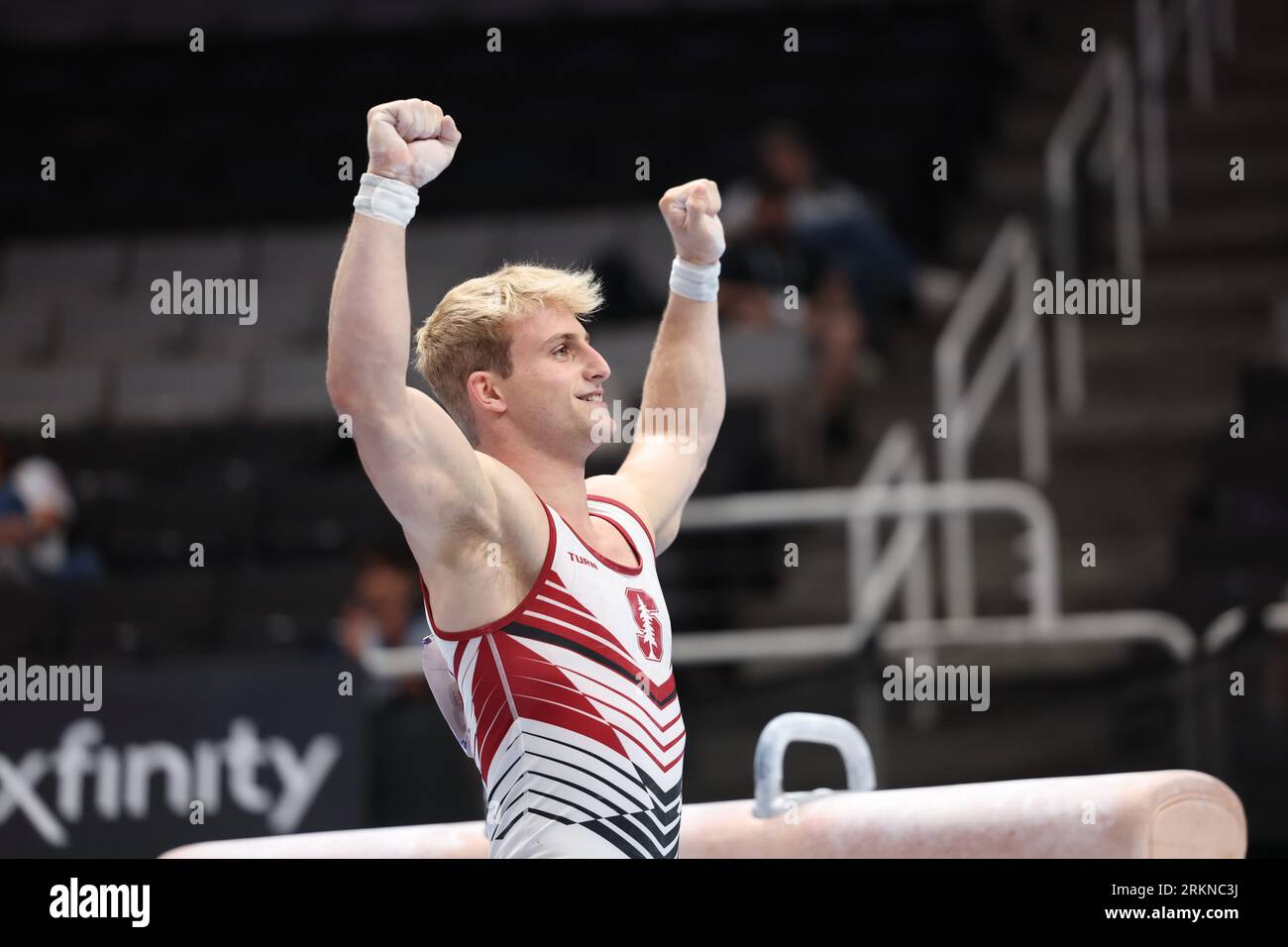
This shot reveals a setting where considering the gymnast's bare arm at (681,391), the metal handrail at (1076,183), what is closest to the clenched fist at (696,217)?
the gymnast's bare arm at (681,391)

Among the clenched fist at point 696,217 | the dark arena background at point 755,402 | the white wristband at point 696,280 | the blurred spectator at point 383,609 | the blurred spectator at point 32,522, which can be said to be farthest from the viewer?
the blurred spectator at point 32,522

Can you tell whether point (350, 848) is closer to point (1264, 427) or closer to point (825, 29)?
point (1264, 427)

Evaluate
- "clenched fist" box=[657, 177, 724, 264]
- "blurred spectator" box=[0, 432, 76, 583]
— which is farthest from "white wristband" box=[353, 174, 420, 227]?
"blurred spectator" box=[0, 432, 76, 583]

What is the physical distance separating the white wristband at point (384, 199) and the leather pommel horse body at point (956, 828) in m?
1.37

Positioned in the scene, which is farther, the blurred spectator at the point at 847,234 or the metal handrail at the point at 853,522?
the blurred spectator at the point at 847,234

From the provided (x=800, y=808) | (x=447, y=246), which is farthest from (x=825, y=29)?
(x=800, y=808)

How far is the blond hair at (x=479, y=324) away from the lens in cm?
333

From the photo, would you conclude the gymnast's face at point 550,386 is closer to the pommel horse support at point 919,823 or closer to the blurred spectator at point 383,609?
the pommel horse support at point 919,823

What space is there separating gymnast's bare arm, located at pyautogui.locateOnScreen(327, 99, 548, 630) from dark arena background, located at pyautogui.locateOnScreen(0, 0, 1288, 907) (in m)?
0.89

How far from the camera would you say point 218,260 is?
11.3 m

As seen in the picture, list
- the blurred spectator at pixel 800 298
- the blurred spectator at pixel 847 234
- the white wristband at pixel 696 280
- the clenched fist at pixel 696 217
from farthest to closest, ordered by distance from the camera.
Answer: the blurred spectator at pixel 847 234 < the blurred spectator at pixel 800 298 < the white wristband at pixel 696 280 < the clenched fist at pixel 696 217

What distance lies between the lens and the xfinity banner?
666cm

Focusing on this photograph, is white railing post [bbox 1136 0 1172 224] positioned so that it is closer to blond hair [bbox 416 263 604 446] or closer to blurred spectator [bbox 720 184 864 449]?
blurred spectator [bbox 720 184 864 449]

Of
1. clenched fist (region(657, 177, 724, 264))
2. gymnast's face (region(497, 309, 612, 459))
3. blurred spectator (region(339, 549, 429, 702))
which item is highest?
clenched fist (region(657, 177, 724, 264))
